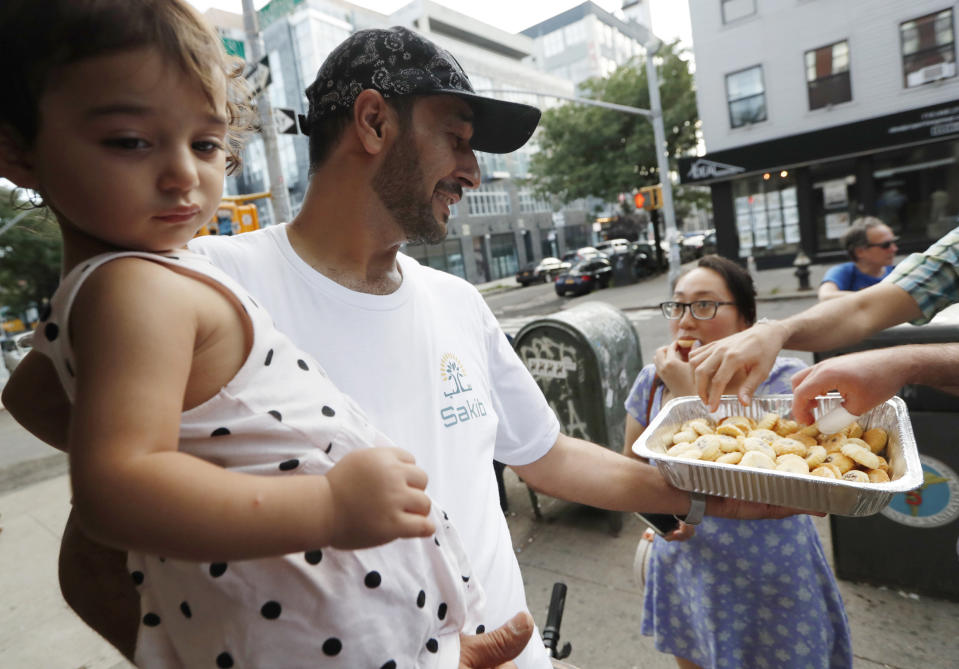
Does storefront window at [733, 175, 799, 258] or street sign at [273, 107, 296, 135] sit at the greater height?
street sign at [273, 107, 296, 135]

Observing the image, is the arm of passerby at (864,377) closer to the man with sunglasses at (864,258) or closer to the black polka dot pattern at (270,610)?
the black polka dot pattern at (270,610)

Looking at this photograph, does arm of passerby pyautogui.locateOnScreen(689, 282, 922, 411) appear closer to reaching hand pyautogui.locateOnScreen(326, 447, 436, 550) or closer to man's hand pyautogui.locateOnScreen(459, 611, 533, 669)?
man's hand pyautogui.locateOnScreen(459, 611, 533, 669)

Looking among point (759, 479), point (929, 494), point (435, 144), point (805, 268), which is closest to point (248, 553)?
point (435, 144)

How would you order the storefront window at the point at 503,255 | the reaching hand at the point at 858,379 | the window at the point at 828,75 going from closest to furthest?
the reaching hand at the point at 858,379 → the window at the point at 828,75 → the storefront window at the point at 503,255

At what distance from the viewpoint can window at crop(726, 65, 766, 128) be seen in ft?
65.3

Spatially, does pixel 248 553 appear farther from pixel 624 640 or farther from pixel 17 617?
pixel 17 617

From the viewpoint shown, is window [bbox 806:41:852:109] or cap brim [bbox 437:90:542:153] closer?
cap brim [bbox 437:90:542:153]

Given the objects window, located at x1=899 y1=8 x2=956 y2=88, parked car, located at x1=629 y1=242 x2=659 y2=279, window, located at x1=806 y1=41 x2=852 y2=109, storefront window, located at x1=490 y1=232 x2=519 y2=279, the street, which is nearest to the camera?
the street

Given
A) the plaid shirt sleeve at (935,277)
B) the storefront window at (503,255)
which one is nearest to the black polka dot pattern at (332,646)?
the plaid shirt sleeve at (935,277)

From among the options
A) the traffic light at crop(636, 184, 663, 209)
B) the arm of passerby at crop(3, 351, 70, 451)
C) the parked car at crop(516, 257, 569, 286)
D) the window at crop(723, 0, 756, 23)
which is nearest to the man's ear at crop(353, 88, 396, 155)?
the arm of passerby at crop(3, 351, 70, 451)

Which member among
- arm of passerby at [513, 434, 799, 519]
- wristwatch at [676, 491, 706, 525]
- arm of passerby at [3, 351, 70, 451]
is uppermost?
arm of passerby at [3, 351, 70, 451]

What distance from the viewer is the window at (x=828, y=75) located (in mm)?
18220

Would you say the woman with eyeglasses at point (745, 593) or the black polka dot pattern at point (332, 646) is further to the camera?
the woman with eyeglasses at point (745, 593)

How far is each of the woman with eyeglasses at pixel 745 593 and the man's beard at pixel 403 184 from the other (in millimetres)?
1281
